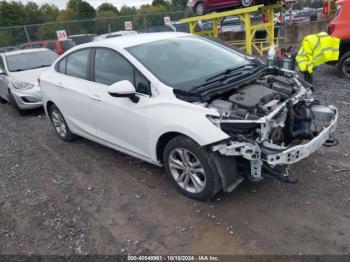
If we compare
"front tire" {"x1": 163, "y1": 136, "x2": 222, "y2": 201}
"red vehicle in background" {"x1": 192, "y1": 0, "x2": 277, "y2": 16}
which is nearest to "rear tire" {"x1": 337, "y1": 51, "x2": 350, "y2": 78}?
"red vehicle in background" {"x1": 192, "y1": 0, "x2": 277, "y2": 16}

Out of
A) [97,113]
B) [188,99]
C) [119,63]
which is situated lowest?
[97,113]

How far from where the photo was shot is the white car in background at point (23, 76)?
737 centimetres

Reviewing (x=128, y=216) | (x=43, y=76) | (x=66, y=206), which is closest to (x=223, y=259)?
(x=128, y=216)

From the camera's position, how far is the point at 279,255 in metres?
2.70

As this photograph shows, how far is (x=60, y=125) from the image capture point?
18.3 ft

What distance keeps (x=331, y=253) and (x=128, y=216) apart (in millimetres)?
1994

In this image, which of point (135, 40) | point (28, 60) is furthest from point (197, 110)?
point (28, 60)

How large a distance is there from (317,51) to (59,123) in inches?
233

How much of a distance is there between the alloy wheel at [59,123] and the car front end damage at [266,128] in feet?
10.5

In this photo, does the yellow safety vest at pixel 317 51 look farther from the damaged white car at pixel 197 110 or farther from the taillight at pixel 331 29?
the damaged white car at pixel 197 110

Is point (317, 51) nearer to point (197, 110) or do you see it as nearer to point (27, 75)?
point (197, 110)

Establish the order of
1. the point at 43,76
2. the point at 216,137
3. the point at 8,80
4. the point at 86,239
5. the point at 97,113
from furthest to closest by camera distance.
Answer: the point at 8,80, the point at 43,76, the point at 97,113, the point at 86,239, the point at 216,137

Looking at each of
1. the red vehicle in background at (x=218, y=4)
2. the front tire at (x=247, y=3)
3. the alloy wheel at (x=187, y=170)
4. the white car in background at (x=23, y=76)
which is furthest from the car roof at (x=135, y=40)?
the red vehicle in background at (x=218, y=4)

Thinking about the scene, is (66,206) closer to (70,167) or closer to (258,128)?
(70,167)
